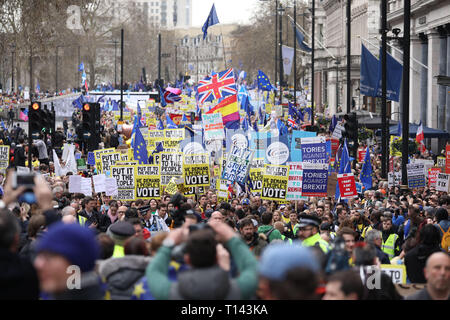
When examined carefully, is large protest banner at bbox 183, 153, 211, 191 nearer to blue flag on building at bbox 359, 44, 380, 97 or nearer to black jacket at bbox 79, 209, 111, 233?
black jacket at bbox 79, 209, 111, 233

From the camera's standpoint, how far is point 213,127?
998 inches

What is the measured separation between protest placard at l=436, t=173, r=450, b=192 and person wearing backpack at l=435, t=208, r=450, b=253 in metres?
5.39

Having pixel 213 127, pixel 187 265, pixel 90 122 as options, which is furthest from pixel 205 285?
pixel 90 122

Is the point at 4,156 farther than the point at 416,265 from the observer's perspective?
Yes

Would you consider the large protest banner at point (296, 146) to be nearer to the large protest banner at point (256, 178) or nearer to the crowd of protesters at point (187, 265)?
the large protest banner at point (256, 178)

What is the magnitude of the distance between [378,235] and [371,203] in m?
8.44

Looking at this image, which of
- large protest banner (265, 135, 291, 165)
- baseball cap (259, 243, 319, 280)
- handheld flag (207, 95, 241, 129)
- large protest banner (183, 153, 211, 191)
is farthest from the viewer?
handheld flag (207, 95, 241, 129)

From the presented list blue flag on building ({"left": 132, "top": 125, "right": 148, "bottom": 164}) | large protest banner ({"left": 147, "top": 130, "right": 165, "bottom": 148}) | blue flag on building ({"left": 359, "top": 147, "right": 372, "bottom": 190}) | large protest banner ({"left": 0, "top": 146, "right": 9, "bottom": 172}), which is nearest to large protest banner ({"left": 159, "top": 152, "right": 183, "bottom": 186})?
blue flag on building ({"left": 132, "top": 125, "right": 148, "bottom": 164})

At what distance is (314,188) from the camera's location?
17672 millimetres

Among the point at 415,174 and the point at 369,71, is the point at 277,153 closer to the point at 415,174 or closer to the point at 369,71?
the point at 415,174

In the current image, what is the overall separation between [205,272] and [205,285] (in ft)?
0.26

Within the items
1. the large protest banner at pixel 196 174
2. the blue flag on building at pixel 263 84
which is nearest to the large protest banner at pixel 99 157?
the large protest banner at pixel 196 174

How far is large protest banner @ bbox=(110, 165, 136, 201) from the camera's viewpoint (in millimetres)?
17500

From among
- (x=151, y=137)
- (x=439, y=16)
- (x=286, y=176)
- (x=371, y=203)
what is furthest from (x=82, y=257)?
(x=439, y=16)
